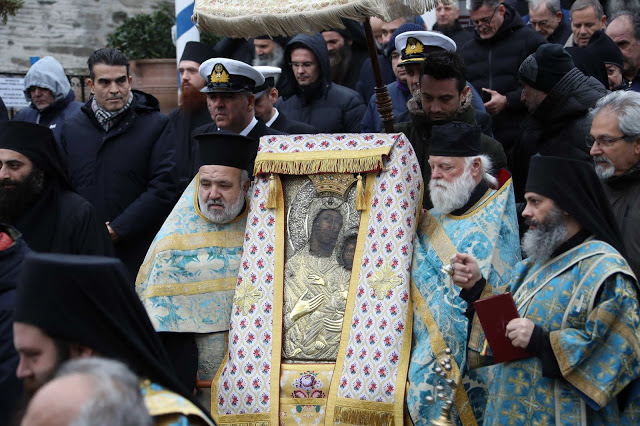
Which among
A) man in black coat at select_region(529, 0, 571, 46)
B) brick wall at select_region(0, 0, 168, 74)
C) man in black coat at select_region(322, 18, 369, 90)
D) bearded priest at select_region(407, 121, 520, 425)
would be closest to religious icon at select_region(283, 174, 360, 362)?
bearded priest at select_region(407, 121, 520, 425)

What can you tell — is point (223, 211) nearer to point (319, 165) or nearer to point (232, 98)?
A: point (319, 165)

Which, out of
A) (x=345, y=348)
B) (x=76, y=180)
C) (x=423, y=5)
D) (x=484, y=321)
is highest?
(x=423, y=5)

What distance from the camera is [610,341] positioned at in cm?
404

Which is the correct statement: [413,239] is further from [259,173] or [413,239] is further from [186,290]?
[186,290]

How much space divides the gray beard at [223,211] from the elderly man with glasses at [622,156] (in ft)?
6.49

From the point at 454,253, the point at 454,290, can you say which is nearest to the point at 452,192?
the point at 454,253

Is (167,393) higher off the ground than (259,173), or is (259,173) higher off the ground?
(259,173)

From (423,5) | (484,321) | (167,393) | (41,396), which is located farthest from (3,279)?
(423,5)

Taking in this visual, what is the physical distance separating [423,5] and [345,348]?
72.4 inches

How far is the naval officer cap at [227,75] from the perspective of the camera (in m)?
6.50

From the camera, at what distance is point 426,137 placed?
5867mm

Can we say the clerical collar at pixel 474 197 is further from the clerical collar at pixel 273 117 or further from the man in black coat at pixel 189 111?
the man in black coat at pixel 189 111

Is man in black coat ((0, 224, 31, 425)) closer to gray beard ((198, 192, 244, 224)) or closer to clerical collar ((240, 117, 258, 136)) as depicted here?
gray beard ((198, 192, 244, 224))

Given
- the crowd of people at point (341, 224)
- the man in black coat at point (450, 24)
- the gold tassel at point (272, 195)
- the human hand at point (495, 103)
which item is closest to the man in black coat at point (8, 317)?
the crowd of people at point (341, 224)
